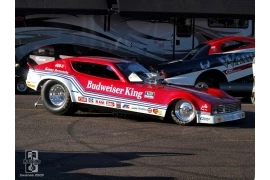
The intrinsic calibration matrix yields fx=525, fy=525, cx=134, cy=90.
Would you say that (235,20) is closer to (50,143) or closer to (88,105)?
(88,105)

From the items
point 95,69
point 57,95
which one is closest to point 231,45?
point 95,69

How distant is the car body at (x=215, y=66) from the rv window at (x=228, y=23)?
1577mm

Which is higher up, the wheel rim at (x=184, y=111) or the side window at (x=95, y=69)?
the side window at (x=95, y=69)

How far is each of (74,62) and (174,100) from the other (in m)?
2.35

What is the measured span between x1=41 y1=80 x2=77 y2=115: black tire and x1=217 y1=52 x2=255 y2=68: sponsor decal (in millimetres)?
5255

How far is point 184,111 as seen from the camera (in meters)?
9.70

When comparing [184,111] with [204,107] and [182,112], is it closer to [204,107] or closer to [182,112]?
[182,112]

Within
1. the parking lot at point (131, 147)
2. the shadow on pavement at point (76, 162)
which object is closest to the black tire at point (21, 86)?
the parking lot at point (131, 147)

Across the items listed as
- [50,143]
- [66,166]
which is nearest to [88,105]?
[50,143]

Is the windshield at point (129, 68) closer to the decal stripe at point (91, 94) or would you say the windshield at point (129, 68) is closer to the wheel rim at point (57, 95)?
the decal stripe at point (91, 94)

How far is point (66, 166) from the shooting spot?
21.7ft

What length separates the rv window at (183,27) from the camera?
15.8 meters

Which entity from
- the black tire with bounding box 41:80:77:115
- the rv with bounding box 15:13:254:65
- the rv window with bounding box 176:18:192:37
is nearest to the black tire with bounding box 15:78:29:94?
the rv with bounding box 15:13:254:65
